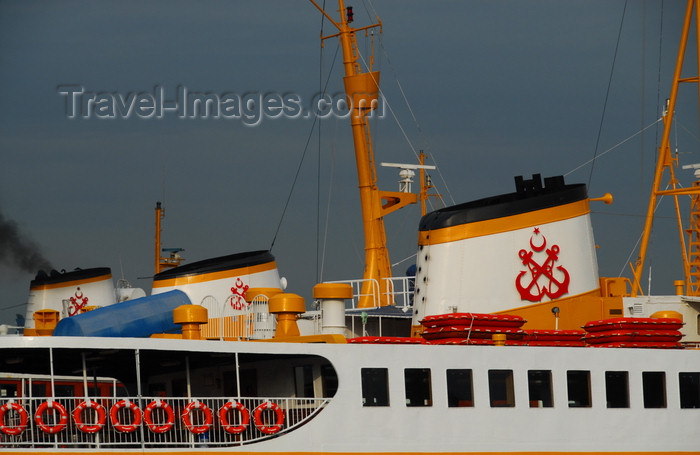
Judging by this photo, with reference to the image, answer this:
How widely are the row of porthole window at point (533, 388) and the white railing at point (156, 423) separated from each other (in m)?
1.28

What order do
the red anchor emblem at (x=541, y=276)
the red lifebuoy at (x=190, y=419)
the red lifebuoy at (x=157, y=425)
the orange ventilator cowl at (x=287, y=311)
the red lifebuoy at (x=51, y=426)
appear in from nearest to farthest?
1. the red lifebuoy at (x=51, y=426)
2. the red lifebuoy at (x=157, y=425)
3. the red lifebuoy at (x=190, y=419)
4. the orange ventilator cowl at (x=287, y=311)
5. the red anchor emblem at (x=541, y=276)

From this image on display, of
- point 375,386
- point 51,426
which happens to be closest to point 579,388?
point 375,386

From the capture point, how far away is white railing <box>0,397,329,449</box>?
2111 cm

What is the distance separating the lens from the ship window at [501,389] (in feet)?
79.4

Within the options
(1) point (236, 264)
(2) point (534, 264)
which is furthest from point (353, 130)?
(2) point (534, 264)

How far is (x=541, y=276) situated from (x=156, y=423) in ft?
34.5

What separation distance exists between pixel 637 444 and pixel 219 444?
32.3 feet

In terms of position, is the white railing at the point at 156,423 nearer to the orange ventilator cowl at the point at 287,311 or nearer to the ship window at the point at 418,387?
the orange ventilator cowl at the point at 287,311

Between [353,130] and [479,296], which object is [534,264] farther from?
[353,130]

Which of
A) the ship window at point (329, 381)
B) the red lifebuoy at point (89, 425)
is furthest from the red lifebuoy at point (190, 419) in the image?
the ship window at point (329, 381)

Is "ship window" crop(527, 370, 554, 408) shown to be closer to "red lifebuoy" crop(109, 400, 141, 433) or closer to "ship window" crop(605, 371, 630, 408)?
"ship window" crop(605, 371, 630, 408)

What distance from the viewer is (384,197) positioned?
3959 cm

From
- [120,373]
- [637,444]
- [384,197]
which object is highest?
[384,197]

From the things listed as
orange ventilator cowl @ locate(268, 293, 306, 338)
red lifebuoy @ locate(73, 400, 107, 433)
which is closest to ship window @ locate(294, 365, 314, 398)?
orange ventilator cowl @ locate(268, 293, 306, 338)
